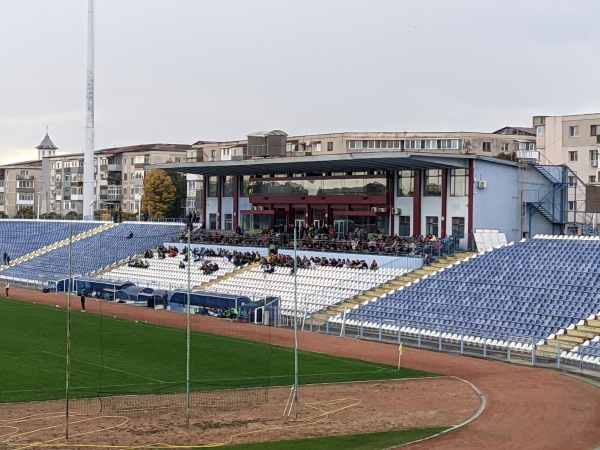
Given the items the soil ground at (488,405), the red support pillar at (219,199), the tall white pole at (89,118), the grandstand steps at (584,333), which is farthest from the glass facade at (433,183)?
the tall white pole at (89,118)

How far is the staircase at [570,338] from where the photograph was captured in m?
31.9

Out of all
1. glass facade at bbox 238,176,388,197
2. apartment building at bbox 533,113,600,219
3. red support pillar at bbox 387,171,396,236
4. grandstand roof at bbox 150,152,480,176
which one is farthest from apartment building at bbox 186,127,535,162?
red support pillar at bbox 387,171,396,236

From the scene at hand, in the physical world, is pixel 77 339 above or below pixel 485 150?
below

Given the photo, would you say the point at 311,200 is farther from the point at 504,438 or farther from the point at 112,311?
the point at 504,438

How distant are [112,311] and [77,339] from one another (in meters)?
10.2

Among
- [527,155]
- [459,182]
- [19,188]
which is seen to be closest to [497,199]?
[459,182]

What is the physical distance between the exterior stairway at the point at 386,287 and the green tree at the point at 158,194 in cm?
5838

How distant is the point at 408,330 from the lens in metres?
36.8

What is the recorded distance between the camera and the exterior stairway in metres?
41.3

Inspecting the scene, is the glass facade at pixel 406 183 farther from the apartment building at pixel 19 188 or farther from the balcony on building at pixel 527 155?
the apartment building at pixel 19 188

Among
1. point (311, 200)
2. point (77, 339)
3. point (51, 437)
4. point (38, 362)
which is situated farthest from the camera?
point (311, 200)

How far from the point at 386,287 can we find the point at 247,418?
70.7ft

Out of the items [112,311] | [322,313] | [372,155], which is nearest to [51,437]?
[322,313]

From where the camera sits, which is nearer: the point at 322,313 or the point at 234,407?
the point at 234,407
